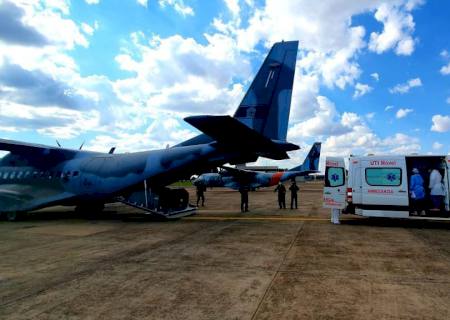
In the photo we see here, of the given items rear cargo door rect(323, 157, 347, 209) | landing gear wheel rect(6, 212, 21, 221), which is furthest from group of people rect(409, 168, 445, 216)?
landing gear wheel rect(6, 212, 21, 221)

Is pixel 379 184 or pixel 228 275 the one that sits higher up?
pixel 379 184

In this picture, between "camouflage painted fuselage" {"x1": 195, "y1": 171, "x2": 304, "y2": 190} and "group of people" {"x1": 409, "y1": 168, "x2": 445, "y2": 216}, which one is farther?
"camouflage painted fuselage" {"x1": 195, "y1": 171, "x2": 304, "y2": 190}

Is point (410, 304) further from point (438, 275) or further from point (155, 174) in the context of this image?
point (155, 174)

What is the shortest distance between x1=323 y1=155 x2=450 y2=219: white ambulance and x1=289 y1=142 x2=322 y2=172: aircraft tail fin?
88.2ft

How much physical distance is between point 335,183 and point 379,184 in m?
1.72

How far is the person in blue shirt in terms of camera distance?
12953mm

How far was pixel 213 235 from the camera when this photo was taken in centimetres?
1164

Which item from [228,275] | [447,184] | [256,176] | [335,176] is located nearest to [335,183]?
[335,176]

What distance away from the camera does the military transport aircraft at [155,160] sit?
14.7 m

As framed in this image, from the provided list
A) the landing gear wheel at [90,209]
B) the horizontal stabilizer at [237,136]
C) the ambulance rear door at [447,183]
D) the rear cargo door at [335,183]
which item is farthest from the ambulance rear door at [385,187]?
the landing gear wheel at [90,209]

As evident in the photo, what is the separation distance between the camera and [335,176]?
47.5 ft

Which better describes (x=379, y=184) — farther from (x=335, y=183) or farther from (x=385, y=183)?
(x=335, y=183)

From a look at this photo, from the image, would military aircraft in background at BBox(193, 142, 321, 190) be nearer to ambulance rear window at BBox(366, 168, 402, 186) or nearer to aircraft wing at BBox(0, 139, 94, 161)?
aircraft wing at BBox(0, 139, 94, 161)

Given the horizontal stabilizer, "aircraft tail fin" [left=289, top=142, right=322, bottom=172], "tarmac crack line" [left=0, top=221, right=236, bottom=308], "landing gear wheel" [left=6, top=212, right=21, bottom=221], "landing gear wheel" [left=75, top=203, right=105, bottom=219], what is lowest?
"tarmac crack line" [left=0, top=221, right=236, bottom=308]
